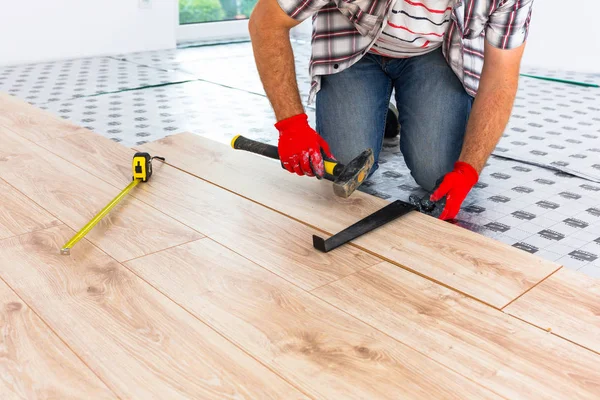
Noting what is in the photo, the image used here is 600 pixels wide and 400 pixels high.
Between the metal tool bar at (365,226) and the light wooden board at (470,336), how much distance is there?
0.40 ft

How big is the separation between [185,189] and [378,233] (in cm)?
55

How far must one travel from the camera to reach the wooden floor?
91 cm

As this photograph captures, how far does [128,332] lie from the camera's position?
1.01 meters

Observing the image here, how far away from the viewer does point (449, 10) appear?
1771mm

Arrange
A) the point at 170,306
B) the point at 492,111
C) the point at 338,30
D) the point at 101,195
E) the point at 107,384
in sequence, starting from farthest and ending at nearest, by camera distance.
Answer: the point at 338,30
the point at 492,111
the point at 101,195
the point at 170,306
the point at 107,384

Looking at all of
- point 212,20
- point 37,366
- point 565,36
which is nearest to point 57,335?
point 37,366

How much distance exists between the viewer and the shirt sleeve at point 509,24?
1.67 m

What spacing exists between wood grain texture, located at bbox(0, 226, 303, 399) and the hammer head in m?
0.45

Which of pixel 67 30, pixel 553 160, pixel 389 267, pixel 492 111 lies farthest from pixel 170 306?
pixel 67 30

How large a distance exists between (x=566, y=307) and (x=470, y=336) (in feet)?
0.68

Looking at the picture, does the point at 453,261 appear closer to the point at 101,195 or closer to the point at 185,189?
the point at 185,189

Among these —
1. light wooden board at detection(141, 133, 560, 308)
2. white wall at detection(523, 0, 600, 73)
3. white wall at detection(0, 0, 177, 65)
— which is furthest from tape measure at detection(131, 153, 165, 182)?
white wall at detection(523, 0, 600, 73)

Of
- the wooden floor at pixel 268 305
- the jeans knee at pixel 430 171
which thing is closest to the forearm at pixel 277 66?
the wooden floor at pixel 268 305

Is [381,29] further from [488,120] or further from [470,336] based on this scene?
[470,336]
